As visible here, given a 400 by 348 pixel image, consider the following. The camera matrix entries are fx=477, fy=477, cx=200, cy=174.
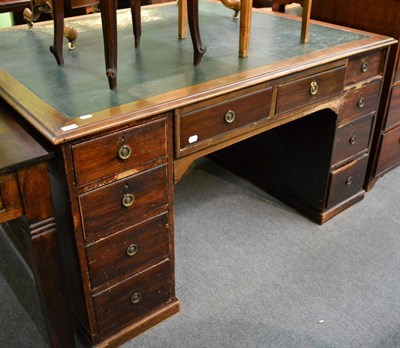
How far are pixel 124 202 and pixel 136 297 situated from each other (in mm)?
369

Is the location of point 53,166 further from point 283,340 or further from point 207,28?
point 207,28

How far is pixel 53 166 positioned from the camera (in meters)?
1.22

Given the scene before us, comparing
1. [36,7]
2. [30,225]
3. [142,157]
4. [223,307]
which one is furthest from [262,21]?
[30,225]

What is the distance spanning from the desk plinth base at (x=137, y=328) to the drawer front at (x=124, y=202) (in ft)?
1.27

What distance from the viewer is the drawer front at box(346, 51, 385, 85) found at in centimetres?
180

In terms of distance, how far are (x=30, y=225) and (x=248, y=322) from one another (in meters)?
0.83

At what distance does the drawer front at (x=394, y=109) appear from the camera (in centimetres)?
210

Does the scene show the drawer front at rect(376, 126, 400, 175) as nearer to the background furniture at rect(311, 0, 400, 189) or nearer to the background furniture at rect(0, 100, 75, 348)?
the background furniture at rect(311, 0, 400, 189)

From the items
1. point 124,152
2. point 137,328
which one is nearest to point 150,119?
point 124,152

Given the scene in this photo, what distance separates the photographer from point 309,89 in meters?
1.66

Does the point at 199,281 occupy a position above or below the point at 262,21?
below

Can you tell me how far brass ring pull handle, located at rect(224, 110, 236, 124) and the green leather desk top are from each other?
9 cm

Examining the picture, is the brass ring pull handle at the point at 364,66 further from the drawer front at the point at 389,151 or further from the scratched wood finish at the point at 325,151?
the drawer front at the point at 389,151

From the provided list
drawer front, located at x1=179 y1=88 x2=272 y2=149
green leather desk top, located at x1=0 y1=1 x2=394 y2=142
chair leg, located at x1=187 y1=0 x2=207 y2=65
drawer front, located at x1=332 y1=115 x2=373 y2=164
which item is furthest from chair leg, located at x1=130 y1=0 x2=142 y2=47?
drawer front, located at x1=332 y1=115 x2=373 y2=164
